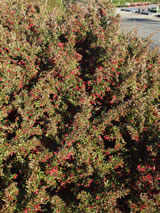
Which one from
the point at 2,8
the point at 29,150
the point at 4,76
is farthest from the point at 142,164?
the point at 2,8

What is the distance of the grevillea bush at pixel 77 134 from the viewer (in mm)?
2625

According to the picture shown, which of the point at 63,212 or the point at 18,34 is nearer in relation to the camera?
the point at 63,212

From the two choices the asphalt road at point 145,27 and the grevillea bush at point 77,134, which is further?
the asphalt road at point 145,27

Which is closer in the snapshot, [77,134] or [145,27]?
[77,134]

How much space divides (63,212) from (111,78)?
8.37 ft

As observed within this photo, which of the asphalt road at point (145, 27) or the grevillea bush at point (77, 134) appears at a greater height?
the asphalt road at point (145, 27)

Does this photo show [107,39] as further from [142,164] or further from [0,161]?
[0,161]

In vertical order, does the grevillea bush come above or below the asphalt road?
below

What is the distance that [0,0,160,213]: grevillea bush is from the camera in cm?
262

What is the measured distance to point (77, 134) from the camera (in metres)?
2.88

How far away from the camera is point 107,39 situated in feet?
15.3

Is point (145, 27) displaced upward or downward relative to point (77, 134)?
upward

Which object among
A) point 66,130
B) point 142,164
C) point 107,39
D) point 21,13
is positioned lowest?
point 142,164

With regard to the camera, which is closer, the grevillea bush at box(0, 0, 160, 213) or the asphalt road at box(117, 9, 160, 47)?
the grevillea bush at box(0, 0, 160, 213)
